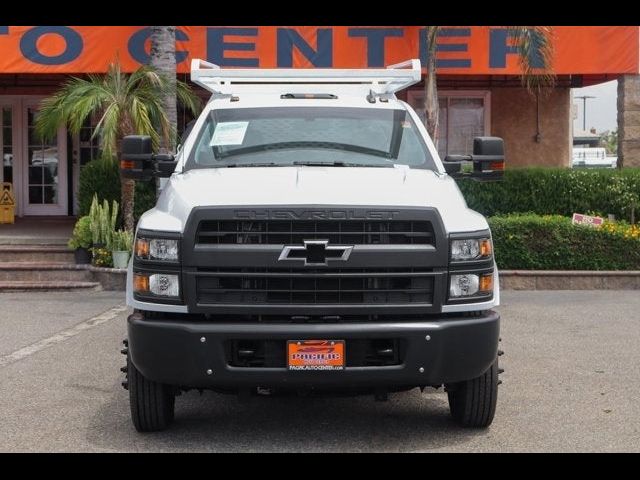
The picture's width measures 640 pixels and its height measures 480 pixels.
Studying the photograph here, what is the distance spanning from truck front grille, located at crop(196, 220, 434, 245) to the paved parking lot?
47.1 inches

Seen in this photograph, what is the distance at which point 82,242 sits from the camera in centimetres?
1332

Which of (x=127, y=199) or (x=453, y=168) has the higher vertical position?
(x=453, y=168)

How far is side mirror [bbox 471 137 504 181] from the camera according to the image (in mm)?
6480

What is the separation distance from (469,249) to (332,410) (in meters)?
1.71

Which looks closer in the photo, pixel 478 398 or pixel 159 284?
pixel 159 284

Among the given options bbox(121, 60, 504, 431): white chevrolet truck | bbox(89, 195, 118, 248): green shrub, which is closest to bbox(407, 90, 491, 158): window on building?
bbox(89, 195, 118, 248): green shrub

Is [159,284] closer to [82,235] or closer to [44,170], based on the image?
[82,235]

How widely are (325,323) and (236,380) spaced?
566 millimetres

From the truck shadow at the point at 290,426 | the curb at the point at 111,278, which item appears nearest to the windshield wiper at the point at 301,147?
the truck shadow at the point at 290,426

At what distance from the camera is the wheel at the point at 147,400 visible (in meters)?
5.54

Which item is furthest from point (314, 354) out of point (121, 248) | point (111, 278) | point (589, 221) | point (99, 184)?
point (99, 184)

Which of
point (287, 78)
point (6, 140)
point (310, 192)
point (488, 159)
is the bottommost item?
point (310, 192)

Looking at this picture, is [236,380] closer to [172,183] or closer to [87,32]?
[172,183]

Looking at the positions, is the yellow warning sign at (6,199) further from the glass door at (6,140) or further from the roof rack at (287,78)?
the roof rack at (287,78)
